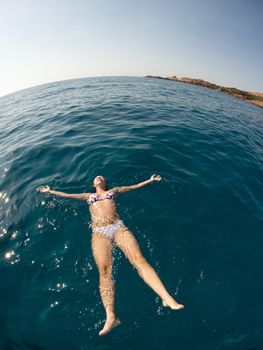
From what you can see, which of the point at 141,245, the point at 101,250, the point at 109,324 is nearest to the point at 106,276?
the point at 101,250

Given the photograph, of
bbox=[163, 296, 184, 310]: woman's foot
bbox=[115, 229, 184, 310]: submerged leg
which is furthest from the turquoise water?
bbox=[163, 296, 184, 310]: woman's foot

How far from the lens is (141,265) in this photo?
18.2 feet

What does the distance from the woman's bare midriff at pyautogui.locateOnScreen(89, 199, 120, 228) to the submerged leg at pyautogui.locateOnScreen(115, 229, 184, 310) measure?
22.8 inches

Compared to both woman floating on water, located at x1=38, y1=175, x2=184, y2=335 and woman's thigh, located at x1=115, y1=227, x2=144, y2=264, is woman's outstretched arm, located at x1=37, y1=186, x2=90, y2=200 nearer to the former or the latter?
woman floating on water, located at x1=38, y1=175, x2=184, y2=335

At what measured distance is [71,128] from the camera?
593 inches

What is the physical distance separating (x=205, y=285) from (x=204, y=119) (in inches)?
563

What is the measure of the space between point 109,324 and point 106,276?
41.5 inches

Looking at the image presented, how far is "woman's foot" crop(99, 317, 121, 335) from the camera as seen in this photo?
15.3ft

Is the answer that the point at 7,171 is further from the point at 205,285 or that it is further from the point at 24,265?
the point at 205,285

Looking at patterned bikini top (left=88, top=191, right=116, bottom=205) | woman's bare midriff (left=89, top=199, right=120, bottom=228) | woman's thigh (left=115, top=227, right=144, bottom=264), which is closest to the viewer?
woman's thigh (left=115, top=227, right=144, bottom=264)

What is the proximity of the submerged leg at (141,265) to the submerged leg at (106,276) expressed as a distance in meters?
0.38

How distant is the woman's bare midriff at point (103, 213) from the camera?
6.90 metres

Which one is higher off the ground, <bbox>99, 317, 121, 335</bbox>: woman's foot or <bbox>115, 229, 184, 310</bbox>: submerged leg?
<bbox>115, 229, 184, 310</bbox>: submerged leg

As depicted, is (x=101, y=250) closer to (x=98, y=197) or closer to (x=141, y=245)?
(x=141, y=245)
